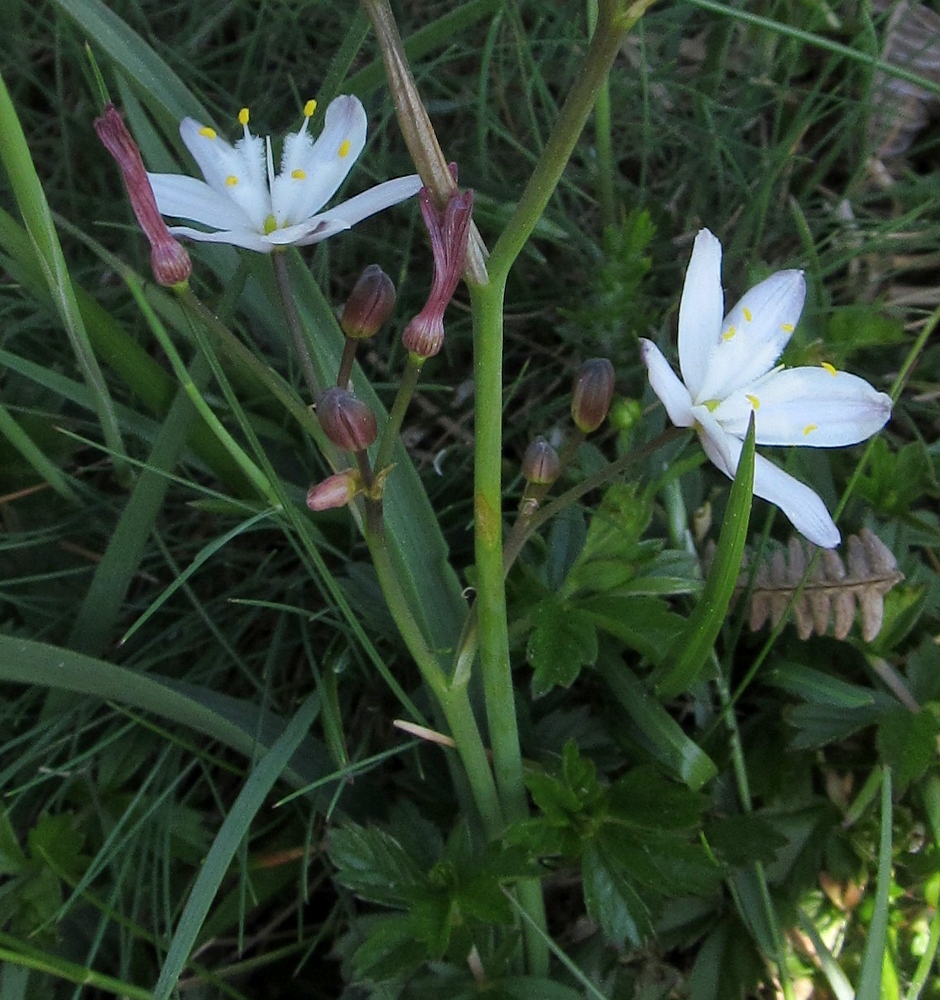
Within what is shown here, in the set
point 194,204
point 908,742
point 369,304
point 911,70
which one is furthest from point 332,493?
point 911,70

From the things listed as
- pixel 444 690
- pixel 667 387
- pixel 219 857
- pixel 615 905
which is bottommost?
pixel 615 905

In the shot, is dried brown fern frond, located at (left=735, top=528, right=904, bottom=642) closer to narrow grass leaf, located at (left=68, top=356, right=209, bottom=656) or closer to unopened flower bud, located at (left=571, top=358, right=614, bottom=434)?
unopened flower bud, located at (left=571, top=358, right=614, bottom=434)

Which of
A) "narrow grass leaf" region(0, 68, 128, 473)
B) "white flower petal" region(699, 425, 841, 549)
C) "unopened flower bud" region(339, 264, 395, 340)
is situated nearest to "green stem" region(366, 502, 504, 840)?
"unopened flower bud" region(339, 264, 395, 340)

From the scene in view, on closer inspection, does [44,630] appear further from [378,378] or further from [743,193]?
[743,193]

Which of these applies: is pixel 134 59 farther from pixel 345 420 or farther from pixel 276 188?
pixel 345 420

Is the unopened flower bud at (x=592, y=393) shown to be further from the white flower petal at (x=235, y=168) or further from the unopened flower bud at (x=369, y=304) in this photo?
the white flower petal at (x=235, y=168)

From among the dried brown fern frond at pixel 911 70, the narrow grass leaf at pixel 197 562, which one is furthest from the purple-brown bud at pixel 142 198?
the dried brown fern frond at pixel 911 70
